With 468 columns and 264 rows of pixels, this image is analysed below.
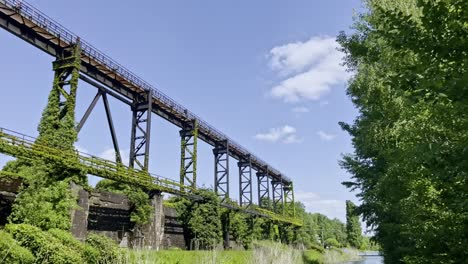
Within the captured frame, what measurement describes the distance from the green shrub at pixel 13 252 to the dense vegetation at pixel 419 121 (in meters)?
10.6

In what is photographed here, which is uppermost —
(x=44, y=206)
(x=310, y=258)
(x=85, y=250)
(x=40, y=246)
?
(x=44, y=206)

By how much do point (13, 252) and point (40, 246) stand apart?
4.60 feet

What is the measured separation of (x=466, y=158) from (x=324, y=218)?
369 ft

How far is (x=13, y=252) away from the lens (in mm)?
10273

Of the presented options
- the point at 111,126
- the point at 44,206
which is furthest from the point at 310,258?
the point at 44,206

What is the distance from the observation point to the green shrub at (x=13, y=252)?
10.1m

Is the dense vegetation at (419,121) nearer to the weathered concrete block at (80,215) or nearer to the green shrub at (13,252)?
the green shrub at (13,252)

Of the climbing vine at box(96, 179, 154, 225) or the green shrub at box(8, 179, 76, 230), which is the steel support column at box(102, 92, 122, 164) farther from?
the green shrub at box(8, 179, 76, 230)

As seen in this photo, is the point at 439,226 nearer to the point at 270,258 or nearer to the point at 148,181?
the point at 270,258

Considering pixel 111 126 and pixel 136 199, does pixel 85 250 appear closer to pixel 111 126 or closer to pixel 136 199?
pixel 136 199

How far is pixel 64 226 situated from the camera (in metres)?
16.2

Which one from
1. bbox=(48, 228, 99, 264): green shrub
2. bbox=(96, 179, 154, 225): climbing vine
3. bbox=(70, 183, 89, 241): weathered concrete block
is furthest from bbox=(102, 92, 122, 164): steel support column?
bbox=(48, 228, 99, 264): green shrub

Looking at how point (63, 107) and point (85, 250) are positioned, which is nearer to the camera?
point (85, 250)

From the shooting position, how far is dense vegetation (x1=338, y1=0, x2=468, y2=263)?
12.1 feet
